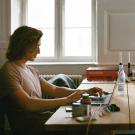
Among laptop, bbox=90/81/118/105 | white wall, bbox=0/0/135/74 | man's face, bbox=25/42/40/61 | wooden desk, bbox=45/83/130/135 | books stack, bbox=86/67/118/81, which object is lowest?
wooden desk, bbox=45/83/130/135

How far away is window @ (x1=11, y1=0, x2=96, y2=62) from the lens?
14.3ft

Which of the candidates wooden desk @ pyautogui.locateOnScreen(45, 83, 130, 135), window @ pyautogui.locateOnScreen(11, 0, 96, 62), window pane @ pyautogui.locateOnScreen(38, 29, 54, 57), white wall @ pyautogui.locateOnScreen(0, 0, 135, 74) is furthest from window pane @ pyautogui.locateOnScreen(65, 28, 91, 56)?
wooden desk @ pyautogui.locateOnScreen(45, 83, 130, 135)

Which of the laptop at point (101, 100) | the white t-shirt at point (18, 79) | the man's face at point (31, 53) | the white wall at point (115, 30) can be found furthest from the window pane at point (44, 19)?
the laptop at point (101, 100)

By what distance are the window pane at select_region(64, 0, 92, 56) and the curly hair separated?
210cm

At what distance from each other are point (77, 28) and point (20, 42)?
2.20 meters

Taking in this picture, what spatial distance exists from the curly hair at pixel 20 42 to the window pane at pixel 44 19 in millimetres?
2117

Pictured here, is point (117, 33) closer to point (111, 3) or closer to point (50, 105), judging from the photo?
point (111, 3)

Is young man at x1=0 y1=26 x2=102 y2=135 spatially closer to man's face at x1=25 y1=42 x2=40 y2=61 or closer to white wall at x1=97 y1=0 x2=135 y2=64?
man's face at x1=25 y1=42 x2=40 y2=61

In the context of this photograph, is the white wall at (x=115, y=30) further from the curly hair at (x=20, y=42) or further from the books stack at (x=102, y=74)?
the curly hair at (x=20, y=42)

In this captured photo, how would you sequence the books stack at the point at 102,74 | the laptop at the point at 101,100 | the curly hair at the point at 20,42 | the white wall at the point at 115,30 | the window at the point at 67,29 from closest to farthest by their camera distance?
the laptop at the point at 101,100 → the curly hair at the point at 20,42 → the books stack at the point at 102,74 → the white wall at the point at 115,30 → the window at the point at 67,29

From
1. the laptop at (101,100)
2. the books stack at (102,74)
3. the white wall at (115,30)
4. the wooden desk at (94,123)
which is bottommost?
the wooden desk at (94,123)

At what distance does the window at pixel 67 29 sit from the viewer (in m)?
4.37

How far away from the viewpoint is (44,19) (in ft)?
14.6

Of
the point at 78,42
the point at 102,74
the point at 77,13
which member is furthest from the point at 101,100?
the point at 77,13
